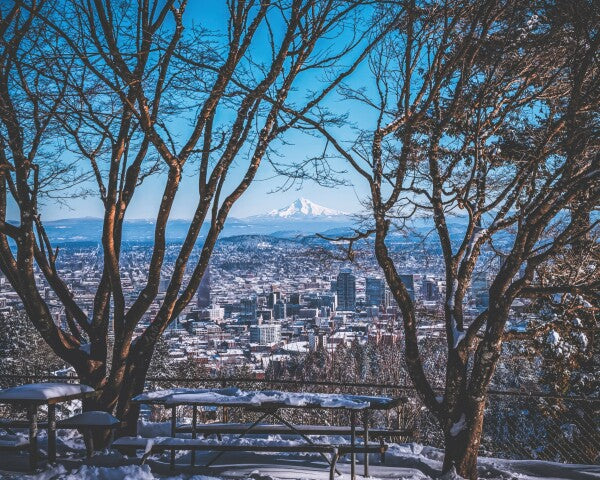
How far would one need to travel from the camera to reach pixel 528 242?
20.7ft

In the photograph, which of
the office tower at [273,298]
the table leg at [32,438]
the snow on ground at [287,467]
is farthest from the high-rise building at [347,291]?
the table leg at [32,438]

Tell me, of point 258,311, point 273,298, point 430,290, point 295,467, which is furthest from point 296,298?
point 295,467

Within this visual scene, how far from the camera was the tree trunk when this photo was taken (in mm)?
6223

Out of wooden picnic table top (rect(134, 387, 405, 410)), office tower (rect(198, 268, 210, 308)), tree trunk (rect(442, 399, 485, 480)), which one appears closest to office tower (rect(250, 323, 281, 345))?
office tower (rect(198, 268, 210, 308))

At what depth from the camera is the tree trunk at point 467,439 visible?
245 inches

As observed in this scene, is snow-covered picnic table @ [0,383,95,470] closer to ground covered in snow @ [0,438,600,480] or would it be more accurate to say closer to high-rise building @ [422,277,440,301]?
ground covered in snow @ [0,438,600,480]

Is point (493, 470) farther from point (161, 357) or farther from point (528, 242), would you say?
point (161, 357)

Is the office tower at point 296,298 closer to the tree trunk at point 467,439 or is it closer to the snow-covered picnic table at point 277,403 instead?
the snow-covered picnic table at point 277,403

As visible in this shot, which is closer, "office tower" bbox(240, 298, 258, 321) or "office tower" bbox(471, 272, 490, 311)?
"office tower" bbox(471, 272, 490, 311)

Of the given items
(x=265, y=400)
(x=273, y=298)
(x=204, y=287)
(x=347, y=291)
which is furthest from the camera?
(x=273, y=298)

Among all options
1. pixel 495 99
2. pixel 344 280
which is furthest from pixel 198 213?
pixel 344 280

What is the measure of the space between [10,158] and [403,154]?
5296 millimetres

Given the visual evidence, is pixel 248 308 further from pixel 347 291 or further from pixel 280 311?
pixel 347 291

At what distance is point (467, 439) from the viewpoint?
6219 mm
